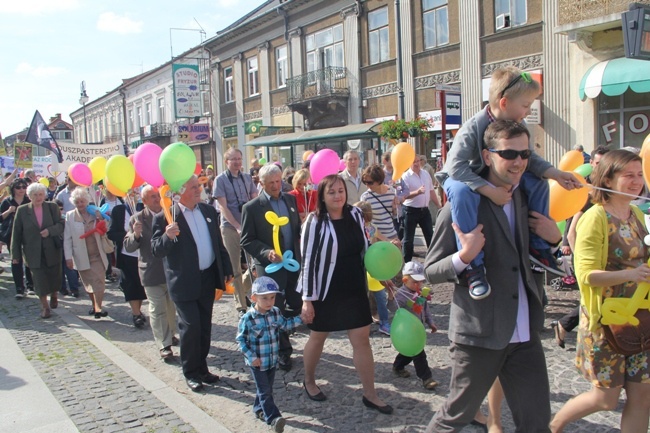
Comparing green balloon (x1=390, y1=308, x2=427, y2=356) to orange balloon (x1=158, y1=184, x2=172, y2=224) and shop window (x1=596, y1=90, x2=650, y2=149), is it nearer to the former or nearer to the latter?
orange balloon (x1=158, y1=184, x2=172, y2=224)

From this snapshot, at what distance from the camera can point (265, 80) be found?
2805cm

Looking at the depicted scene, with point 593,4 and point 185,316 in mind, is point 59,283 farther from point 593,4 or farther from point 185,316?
point 593,4

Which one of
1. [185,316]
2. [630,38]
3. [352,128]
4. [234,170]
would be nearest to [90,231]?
[234,170]

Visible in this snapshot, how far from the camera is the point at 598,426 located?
12.3ft

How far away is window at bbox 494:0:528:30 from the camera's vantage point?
1597 cm

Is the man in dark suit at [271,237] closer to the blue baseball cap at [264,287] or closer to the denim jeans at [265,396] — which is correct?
the blue baseball cap at [264,287]

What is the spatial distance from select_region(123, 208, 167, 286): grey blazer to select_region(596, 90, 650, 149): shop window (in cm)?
1199

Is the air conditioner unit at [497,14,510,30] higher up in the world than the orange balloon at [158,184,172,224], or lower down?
higher up

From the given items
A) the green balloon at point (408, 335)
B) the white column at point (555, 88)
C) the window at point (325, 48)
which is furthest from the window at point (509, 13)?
the green balloon at point (408, 335)

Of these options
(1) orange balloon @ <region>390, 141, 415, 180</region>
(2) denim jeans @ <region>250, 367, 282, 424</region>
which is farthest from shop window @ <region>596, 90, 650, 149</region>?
(2) denim jeans @ <region>250, 367, 282, 424</region>

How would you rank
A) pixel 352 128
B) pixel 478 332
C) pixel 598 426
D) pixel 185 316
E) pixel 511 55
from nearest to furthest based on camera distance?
pixel 478 332, pixel 598 426, pixel 185 316, pixel 511 55, pixel 352 128

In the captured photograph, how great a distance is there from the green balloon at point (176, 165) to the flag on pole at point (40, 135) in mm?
9036

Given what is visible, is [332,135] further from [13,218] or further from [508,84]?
[508,84]

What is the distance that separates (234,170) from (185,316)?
9.28ft
